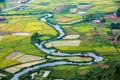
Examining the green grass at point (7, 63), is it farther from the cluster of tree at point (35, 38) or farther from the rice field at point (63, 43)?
the cluster of tree at point (35, 38)

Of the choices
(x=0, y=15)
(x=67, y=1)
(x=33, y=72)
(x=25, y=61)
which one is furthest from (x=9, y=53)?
(x=67, y=1)

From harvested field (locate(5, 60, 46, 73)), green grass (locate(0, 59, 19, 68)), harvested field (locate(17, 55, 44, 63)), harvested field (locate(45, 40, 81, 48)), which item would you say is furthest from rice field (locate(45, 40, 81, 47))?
green grass (locate(0, 59, 19, 68))

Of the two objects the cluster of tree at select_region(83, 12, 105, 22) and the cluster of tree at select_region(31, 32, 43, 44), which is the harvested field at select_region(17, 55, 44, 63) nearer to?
the cluster of tree at select_region(31, 32, 43, 44)

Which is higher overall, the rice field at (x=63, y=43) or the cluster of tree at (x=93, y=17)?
the cluster of tree at (x=93, y=17)

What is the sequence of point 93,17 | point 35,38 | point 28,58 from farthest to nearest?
point 93,17 → point 35,38 → point 28,58

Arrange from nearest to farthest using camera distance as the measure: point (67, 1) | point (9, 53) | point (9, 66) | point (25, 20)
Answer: point (9, 66)
point (9, 53)
point (25, 20)
point (67, 1)

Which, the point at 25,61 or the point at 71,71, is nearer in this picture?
the point at 71,71

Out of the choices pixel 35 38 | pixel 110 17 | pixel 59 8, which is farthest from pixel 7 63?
pixel 59 8

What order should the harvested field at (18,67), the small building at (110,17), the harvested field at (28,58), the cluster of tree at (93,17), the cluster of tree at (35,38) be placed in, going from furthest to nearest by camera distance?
the cluster of tree at (93,17)
the small building at (110,17)
the cluster of tree at (35,38)
the harvested field at (28,58)
the harvested field at (18,67)

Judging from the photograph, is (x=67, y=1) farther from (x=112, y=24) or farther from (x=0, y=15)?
(x=112, y=24)

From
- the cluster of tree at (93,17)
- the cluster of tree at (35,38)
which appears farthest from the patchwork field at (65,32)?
the cluster of tree at (35,38)

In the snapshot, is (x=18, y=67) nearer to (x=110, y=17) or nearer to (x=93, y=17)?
(x=93, y=17)
